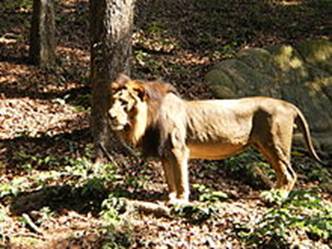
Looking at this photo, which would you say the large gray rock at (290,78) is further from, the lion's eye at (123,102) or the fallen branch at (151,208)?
the lion's eye at (123,102)

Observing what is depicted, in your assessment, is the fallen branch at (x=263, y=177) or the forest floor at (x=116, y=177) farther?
the fallen branch at (x=263, y=177)

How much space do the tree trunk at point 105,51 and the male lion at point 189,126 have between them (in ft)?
5.85

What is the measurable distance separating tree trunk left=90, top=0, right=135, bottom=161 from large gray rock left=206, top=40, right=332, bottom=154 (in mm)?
3521

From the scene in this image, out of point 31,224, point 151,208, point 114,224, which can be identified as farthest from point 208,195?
point 31,224

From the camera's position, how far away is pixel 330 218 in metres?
7.20

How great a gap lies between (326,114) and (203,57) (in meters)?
3.72

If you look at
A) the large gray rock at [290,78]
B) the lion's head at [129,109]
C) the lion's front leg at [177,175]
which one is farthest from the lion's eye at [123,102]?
the large gray rock at [290,78]

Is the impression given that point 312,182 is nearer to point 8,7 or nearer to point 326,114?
point 326,114

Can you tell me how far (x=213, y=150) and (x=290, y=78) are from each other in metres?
5.90

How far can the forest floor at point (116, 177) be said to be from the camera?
6930 mm

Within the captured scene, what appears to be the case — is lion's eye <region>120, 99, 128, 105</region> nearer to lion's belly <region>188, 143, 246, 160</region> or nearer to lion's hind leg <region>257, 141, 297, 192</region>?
lion's belly <region>188, 143, 246, 160</region>

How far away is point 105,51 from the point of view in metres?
9.00

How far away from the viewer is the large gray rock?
12258mm

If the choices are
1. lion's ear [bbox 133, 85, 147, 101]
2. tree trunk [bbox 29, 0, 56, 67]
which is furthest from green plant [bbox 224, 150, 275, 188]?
tree trunk [bbox 29, 0, 56, 67]
